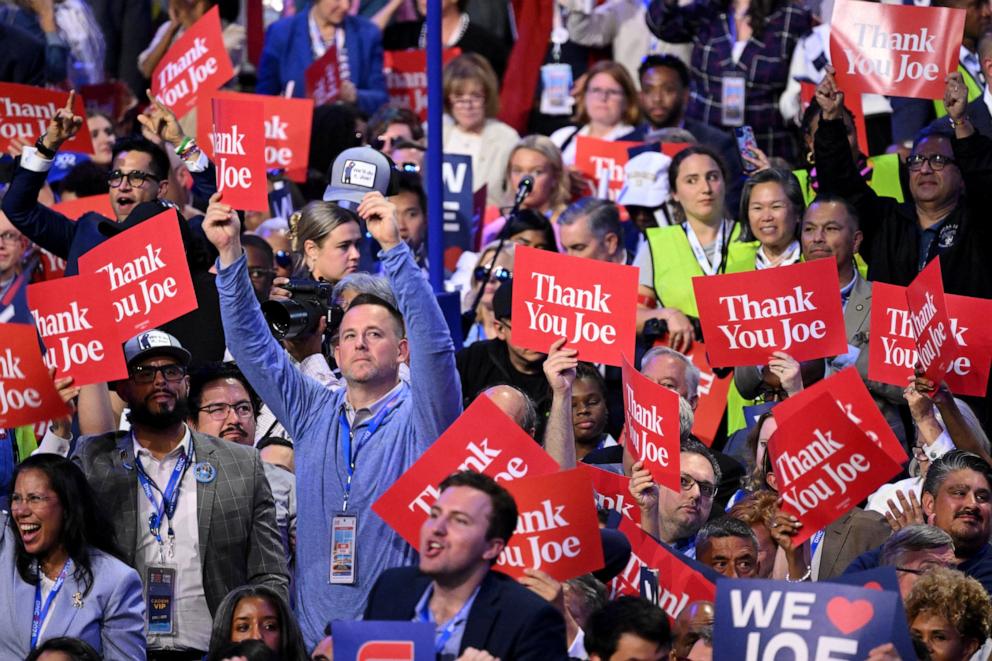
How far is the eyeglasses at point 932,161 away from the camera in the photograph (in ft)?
29.4

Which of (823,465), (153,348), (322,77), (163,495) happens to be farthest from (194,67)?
(823,465)

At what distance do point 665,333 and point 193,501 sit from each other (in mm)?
2848

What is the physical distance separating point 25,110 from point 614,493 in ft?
13.4

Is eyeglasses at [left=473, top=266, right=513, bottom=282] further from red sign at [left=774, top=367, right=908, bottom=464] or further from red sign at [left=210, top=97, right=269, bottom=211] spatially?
red sign at [left=774, top=367, right=908, bottom=464]

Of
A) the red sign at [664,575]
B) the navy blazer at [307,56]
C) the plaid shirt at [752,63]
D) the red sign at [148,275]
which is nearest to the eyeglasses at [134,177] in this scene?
the red sign at [148,275]

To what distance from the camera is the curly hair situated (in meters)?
6.49

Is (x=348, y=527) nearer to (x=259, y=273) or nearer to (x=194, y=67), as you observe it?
(x=259, y=273)

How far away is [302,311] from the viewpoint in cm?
742

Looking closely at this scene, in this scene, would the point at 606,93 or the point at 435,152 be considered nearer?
the point at 435,152

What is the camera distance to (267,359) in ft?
22.4

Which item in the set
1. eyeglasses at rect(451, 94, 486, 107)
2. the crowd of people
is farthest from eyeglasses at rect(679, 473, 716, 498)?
eyeglasses at rect(451, 94, 486, 107)

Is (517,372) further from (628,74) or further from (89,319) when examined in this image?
(628,74)

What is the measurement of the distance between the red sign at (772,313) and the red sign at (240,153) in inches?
71.7

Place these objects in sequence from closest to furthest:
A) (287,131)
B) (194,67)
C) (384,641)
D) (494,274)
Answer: (384,641), (494,274), (194,67), (287,131)
